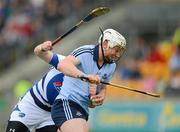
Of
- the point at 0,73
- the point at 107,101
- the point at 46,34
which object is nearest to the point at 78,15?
the point at 46,34

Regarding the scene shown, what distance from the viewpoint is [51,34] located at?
2070 centimetres

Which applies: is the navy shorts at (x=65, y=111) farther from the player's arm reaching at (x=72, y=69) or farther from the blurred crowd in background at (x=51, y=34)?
the blurred crowd in background at (x=51, y=34)

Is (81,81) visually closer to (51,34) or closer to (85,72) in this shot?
(85,72)

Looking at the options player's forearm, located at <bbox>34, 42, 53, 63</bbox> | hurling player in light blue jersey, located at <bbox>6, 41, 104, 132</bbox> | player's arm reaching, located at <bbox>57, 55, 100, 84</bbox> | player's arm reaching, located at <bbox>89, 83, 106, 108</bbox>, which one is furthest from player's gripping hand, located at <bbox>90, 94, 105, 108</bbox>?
player's forearm, located at <bbox>34, 42, 53, 63</bbox>

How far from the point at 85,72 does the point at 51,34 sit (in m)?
10.6

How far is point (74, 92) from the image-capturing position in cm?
1024

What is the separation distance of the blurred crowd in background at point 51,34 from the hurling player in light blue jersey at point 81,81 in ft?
24.9

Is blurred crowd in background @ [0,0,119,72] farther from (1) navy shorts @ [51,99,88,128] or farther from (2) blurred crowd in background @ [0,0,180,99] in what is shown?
(1) navy shorts @ [51,99,88,128]

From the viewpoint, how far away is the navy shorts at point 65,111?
10.2 m

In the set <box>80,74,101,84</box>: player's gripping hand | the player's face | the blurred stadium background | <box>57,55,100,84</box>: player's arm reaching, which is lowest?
the blurred stadium background

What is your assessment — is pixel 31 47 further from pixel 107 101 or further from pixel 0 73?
pixel 107 101

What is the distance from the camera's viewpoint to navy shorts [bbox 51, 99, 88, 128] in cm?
1016

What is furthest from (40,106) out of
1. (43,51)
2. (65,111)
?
(43,51)

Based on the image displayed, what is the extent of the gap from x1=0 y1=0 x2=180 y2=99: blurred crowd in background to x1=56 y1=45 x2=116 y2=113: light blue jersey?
24.9ft
